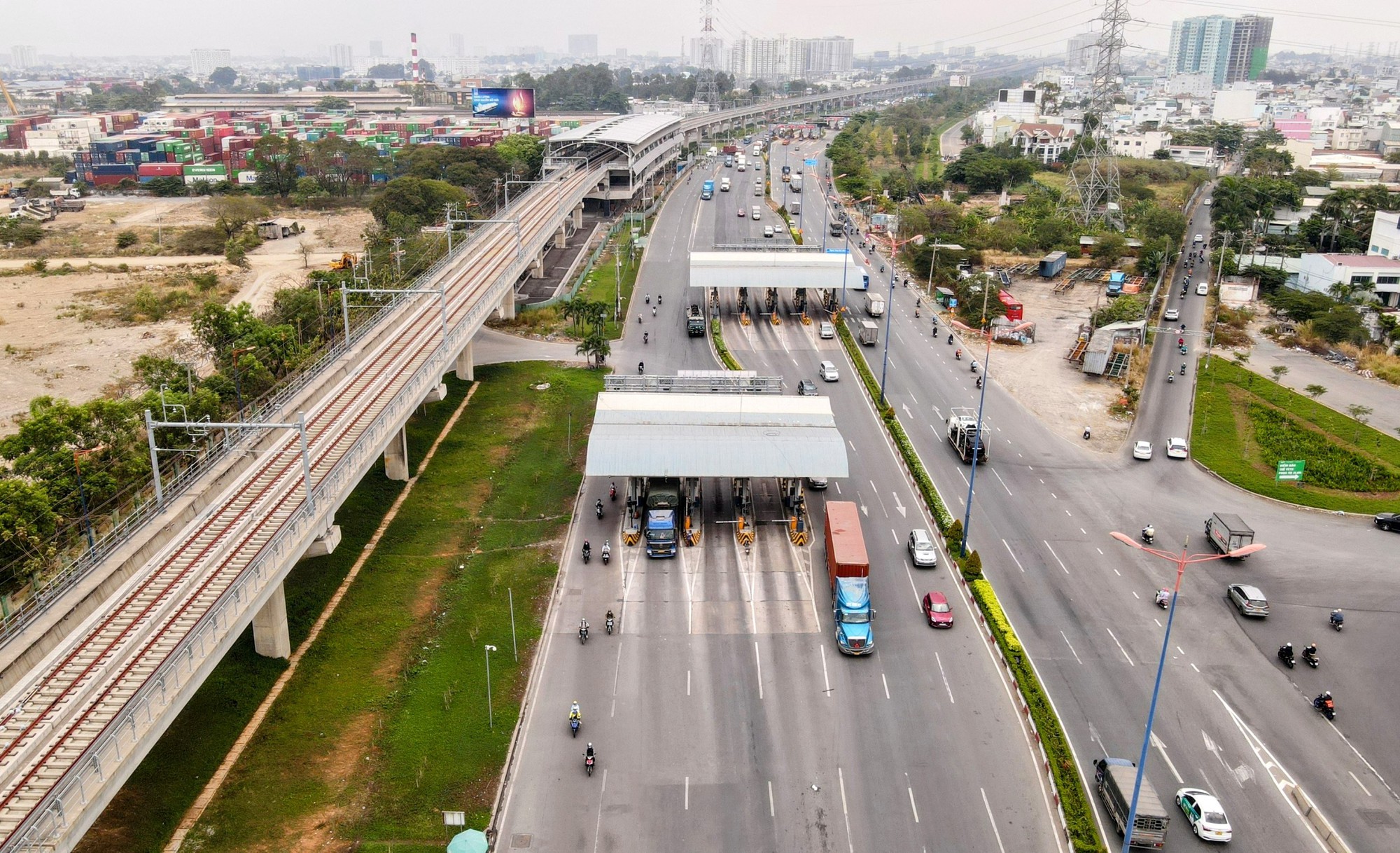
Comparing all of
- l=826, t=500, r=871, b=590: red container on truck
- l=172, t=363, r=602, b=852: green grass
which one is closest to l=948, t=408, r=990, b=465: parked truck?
l=826, t=500, r=871, b=590: red container on truck

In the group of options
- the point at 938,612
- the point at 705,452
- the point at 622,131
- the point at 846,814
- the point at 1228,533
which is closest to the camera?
the point at 846,814

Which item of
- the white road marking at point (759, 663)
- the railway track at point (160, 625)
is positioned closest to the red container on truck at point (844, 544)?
the white road marking at point (759, 663)

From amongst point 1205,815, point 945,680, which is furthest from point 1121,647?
point 1205,815

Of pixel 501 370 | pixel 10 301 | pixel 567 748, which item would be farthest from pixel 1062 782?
pixel 10 301

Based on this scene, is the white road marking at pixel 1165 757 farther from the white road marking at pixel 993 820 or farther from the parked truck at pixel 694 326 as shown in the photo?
the parked truck at pixel 694 326

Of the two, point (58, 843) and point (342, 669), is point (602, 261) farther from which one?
point (58, 843)

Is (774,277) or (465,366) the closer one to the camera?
(465,366)

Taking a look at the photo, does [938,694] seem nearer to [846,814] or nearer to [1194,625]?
[846,814]
